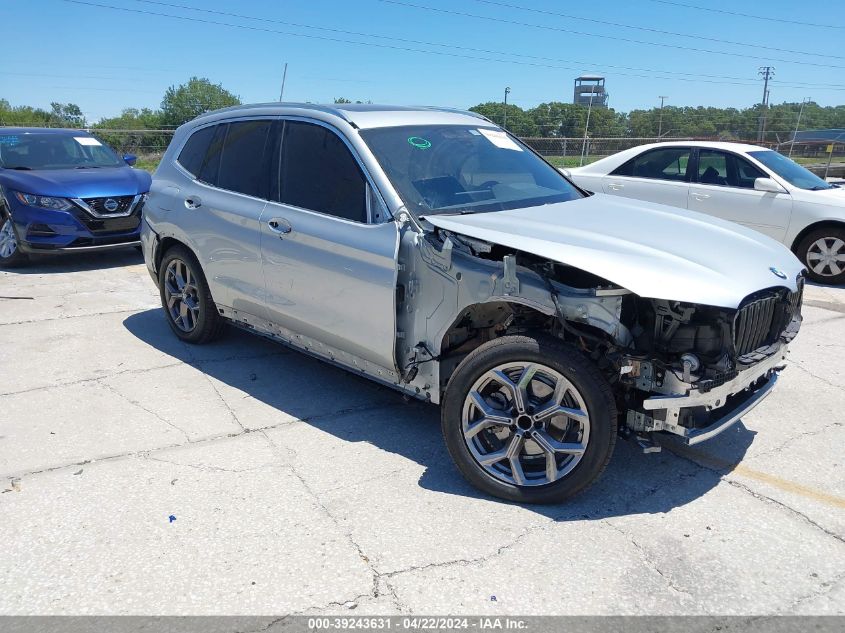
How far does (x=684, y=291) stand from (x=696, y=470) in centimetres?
135

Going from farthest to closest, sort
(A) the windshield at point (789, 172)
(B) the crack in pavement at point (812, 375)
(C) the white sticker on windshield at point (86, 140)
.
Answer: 1. (C) the white sticker on windshield at point (86, 140)
2. (A) the windshield at point (789, 172)
3. (B) the crack in pavement at point (812, 375)

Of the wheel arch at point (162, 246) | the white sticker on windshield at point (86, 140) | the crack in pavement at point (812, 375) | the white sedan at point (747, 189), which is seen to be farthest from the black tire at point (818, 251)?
the white sticker on windshield at point (86, 140)

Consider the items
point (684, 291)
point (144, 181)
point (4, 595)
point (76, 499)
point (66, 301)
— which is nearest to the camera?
point (4, 595)

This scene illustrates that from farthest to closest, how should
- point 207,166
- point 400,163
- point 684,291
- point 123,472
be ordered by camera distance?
point 207,166 < point 400,163 < point 123,472 < point 684,291

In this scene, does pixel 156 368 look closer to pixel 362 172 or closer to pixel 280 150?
pixel 280 150

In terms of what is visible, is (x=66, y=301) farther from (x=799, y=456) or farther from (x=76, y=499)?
(x=799, y=456)

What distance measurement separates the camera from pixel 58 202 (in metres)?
8.87

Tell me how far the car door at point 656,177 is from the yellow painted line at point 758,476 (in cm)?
569

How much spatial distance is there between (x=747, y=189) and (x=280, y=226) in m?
6.62

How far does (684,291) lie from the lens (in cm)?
309

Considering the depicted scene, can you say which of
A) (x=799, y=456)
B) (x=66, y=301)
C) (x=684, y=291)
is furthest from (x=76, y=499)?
(x=66, y=301)

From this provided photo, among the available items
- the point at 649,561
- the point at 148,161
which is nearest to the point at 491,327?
the point at 649,561

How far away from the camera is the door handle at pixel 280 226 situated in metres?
4.53

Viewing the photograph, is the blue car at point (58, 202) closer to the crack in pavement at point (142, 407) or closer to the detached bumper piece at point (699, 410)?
the crack in pavement at point (142, 407)
